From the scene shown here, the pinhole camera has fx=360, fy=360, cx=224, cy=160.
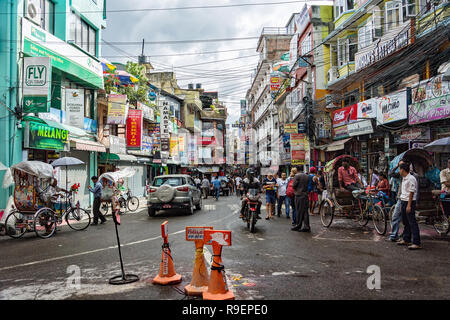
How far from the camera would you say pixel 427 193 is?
34.3 ft

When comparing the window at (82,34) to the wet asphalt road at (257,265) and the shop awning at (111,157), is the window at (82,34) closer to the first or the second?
the shop awning at (111,157)

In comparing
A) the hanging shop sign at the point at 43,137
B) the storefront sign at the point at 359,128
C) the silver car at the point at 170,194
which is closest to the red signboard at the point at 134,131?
the hanging shop sign at the point at 43,137

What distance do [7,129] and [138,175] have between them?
647 inches

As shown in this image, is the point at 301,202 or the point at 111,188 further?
the point at 111,188

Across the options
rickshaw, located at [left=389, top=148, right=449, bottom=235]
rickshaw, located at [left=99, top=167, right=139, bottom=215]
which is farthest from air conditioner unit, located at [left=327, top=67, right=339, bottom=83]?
rickshaw, located at [left=99, top=167, right=139, bottom=215]

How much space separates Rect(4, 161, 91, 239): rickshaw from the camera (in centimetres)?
1075

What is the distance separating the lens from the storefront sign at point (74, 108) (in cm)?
1822

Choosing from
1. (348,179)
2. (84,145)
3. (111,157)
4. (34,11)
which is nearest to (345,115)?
(348,179)

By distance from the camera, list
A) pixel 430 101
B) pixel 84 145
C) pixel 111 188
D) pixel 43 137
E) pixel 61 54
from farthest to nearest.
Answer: pixel 84 145 → pixel 111 188 → pixel 61 54 → pixel 430 101 → pixel 43 137

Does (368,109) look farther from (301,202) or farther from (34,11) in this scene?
(34,11)

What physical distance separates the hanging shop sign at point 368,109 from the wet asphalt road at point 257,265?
1001 cm

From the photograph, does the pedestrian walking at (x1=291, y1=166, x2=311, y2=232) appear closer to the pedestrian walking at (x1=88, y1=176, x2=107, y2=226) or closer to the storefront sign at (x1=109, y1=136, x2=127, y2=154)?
the pedestrian walking at (x1=88, y1=176, x2=107, y2=226)

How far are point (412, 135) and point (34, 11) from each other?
18092 millimetres
